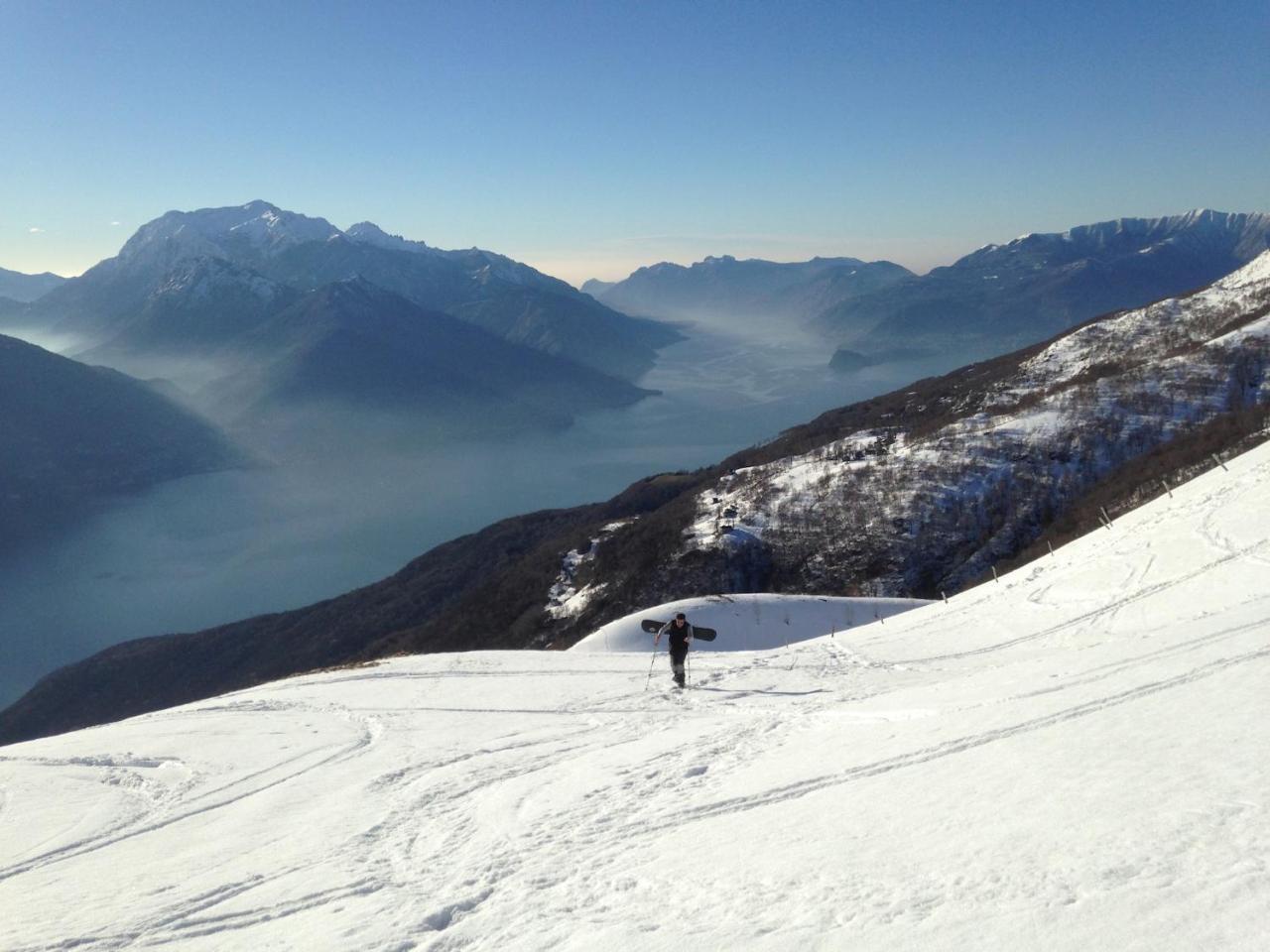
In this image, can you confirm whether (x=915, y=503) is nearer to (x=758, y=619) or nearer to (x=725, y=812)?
(x=758, y=619)

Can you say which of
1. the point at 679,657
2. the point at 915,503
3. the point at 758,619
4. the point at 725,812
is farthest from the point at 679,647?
the point at 915,503

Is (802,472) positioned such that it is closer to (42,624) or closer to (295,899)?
(295,899)

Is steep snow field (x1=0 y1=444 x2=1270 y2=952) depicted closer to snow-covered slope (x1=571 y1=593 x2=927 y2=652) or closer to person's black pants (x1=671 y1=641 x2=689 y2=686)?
person's black pants (x1=671 y1=641 x2=689 y2=686)

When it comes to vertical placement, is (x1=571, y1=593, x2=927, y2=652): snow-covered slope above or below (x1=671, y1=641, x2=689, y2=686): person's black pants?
below

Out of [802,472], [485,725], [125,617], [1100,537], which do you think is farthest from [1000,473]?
[125,617]

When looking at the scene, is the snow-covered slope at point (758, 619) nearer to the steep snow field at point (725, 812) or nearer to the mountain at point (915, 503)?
the steep snow field at point (725, 812)

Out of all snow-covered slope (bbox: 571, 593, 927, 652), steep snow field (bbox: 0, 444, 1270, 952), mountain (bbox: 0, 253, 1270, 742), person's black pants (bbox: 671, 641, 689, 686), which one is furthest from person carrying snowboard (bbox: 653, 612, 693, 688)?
mountain (bbox: 0, 253, 1270, 742)
